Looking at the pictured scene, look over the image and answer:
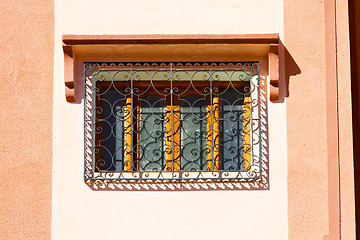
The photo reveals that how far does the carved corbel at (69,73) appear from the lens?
6.74 metres

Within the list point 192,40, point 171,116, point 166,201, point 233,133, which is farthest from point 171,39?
point 166,201

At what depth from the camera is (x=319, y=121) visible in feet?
22.1

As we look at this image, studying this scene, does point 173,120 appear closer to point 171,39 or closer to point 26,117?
point 171,39

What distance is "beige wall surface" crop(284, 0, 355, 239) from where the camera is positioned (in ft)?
21.7

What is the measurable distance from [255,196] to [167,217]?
0.88 m

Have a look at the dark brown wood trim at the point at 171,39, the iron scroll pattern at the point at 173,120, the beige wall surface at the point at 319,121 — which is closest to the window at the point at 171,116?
the iron scroll pattern at the point at 173,120

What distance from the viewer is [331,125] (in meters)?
6.70

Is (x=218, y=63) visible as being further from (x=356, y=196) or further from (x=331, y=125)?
(x=356, y=196)

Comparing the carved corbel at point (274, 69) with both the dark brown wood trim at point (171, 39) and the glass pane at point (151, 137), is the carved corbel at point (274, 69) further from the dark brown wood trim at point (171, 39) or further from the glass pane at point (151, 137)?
the glass pane at point (151, 137)

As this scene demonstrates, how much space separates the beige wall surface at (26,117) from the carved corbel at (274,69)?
7.20 ft

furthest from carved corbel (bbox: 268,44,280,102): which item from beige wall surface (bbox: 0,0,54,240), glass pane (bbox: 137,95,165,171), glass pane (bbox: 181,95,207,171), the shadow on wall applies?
beige wall surface (bbox: 0,0,54,240)

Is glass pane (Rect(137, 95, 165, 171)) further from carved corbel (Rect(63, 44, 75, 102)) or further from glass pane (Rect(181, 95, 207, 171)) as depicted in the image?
carved corbel (Rect(63, 44, 75, 102))

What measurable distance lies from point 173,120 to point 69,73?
116cm

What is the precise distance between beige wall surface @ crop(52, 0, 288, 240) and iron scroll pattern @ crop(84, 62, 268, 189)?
154 mm
